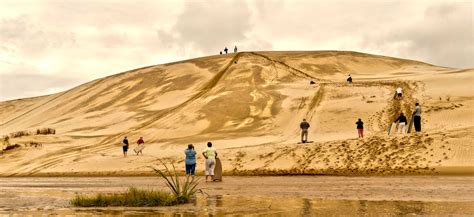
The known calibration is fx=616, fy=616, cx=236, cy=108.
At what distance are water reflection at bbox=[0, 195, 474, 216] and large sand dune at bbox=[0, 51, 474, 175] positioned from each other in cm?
1096

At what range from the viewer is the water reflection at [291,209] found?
32.9 feet

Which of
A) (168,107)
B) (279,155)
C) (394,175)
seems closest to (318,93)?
(168,107)

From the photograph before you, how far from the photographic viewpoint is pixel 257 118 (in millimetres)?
41688

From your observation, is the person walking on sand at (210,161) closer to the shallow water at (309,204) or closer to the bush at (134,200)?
the shallow water at (309,204)

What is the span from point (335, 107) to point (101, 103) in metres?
25.4

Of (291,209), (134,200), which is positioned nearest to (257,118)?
(134,200)

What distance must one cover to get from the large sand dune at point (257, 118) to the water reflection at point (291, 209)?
1096 cm

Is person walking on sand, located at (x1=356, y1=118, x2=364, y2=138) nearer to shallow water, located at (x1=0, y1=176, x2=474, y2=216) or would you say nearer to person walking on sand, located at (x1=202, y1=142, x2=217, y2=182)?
person walking on sand, located at (x1=202, y1=142, x2=217, y2=182)

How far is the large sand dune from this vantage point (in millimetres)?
25219

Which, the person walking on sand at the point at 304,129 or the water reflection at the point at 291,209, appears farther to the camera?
the person walking on sand at the point at 304,129

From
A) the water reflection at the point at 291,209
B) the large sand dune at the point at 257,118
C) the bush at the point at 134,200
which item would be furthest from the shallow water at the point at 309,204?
the large sand dune at the point at 257,118

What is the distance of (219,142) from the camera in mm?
34844

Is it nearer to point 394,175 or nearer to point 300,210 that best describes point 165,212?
point 300,210

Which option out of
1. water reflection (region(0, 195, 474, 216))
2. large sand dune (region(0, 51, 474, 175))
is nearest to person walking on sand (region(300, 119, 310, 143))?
large sand dune (region(0, 51, 474, 175))
